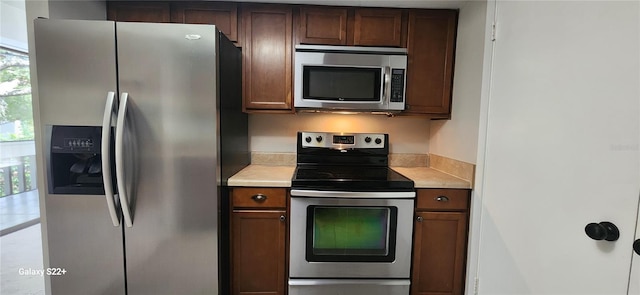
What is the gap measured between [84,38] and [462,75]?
7.39 feet

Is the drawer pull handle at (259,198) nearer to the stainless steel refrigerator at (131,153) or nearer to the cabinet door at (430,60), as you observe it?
the stainless steel refrigerator at (131,153)

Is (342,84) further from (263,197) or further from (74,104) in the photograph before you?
(74,104)

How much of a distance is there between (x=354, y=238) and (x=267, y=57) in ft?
4.62

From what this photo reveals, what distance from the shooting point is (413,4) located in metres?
1.73

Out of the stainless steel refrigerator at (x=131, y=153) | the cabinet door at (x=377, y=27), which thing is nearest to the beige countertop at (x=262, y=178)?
the stainless steel refrigerator at (x=131, y=153)

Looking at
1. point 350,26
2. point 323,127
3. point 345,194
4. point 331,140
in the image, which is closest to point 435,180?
point 345,194

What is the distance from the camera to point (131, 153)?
1.34 meters

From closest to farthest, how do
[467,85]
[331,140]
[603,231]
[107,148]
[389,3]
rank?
1. [603,231]
2. [107,148]
3. [467,85]
4. [389,3]
5. [331,140]

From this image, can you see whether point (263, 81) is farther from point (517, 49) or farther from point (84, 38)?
point (517, 49)

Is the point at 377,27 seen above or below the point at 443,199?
above

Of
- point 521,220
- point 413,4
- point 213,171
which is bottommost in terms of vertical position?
point 521,220

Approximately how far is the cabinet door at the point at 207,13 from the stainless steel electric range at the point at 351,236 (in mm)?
1223

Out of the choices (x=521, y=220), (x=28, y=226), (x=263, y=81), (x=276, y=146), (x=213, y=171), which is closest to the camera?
(x=521, y=220)

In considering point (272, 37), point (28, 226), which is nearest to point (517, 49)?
point (272, 37)
